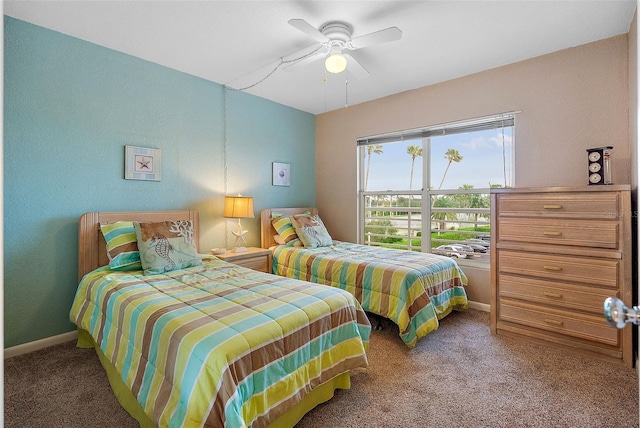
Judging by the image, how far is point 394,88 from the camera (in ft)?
12.7

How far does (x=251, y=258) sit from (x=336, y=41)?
2204 millimetres

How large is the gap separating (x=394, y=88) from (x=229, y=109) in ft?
6.33

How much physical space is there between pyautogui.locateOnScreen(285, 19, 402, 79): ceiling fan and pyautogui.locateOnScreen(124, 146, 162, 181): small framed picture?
5.06ft

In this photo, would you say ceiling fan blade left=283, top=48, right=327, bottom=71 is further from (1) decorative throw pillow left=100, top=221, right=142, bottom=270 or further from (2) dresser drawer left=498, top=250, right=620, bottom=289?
(2) dresser drawer left=498, top=250, right=620, bottom=289

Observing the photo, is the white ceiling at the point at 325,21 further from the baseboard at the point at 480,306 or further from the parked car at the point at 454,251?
the baseboard at the point at 480,306

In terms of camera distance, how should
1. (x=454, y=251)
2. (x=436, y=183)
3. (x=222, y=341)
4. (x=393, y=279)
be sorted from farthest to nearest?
(x=436, y=183) < (x=454, y=251) < (x=393, y=279) < (x=222, y=341)

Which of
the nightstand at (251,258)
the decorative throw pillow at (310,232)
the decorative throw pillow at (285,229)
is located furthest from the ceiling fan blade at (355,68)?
the nightstand at (251,258)

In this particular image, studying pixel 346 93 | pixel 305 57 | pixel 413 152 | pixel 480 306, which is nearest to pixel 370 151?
pixel 413 152

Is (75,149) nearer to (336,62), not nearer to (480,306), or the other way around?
(336,62)

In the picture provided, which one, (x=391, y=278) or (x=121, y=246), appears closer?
(x=121, y=246)

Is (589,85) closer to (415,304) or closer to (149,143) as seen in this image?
(415,304)

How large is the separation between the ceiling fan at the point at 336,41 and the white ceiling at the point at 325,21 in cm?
8

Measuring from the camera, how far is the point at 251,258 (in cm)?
351

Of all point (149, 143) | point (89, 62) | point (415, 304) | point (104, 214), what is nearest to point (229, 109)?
point (149, 143)
